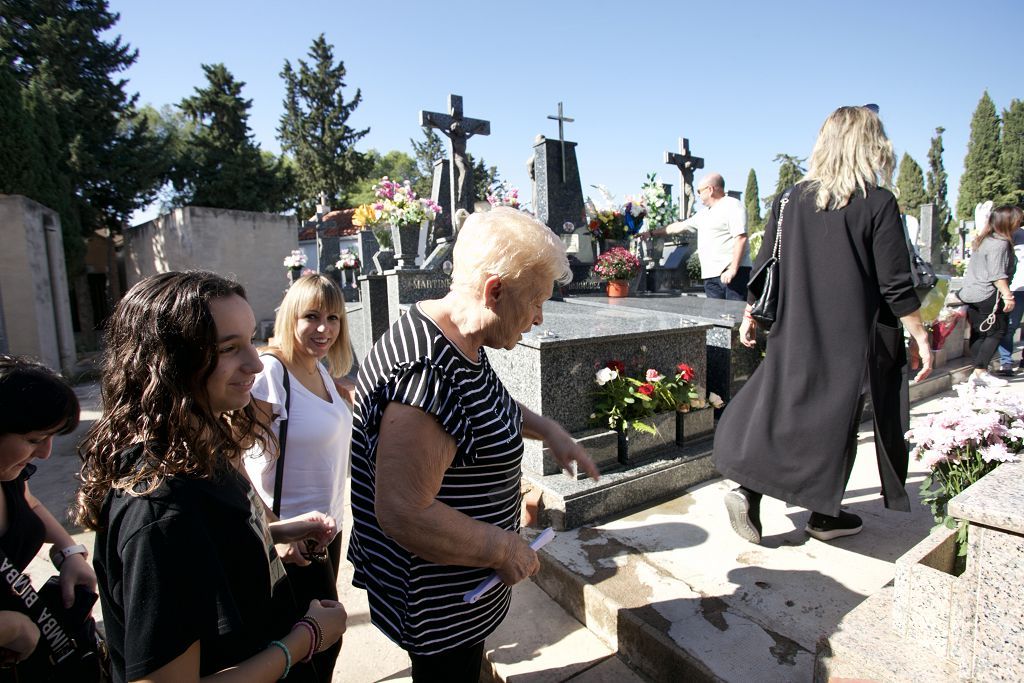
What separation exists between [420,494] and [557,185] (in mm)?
8548

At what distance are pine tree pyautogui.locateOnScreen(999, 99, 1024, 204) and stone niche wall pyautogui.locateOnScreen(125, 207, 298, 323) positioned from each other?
40405 millimetres

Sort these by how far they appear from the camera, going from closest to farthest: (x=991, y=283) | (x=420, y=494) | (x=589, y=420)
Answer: (x=420, y=494)
(x=589, y=420)
(x=991, y=283)

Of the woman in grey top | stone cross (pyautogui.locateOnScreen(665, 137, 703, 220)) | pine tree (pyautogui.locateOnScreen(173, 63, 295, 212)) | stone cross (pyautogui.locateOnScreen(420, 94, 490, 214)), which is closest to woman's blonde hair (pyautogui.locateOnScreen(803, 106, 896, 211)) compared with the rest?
the woman in grey top

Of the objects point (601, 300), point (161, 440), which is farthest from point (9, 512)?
point (601, 300)

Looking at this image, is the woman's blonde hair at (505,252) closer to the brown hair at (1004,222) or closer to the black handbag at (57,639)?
the black handbag at (57,639)

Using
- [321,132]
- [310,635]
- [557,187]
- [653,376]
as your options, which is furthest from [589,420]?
[321,132]

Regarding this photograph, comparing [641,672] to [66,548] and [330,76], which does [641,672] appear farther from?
[330,76]

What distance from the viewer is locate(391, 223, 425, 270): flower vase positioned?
8.20 metres

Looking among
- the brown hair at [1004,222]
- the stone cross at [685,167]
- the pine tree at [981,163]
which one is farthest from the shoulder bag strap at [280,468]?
the pine tree at [981,163]

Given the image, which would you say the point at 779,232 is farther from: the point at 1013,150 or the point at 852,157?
the point at 1013,150

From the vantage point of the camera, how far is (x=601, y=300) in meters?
6.71

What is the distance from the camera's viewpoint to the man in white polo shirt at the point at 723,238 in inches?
202

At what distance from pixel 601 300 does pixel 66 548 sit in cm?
574

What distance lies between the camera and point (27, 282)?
941cm
